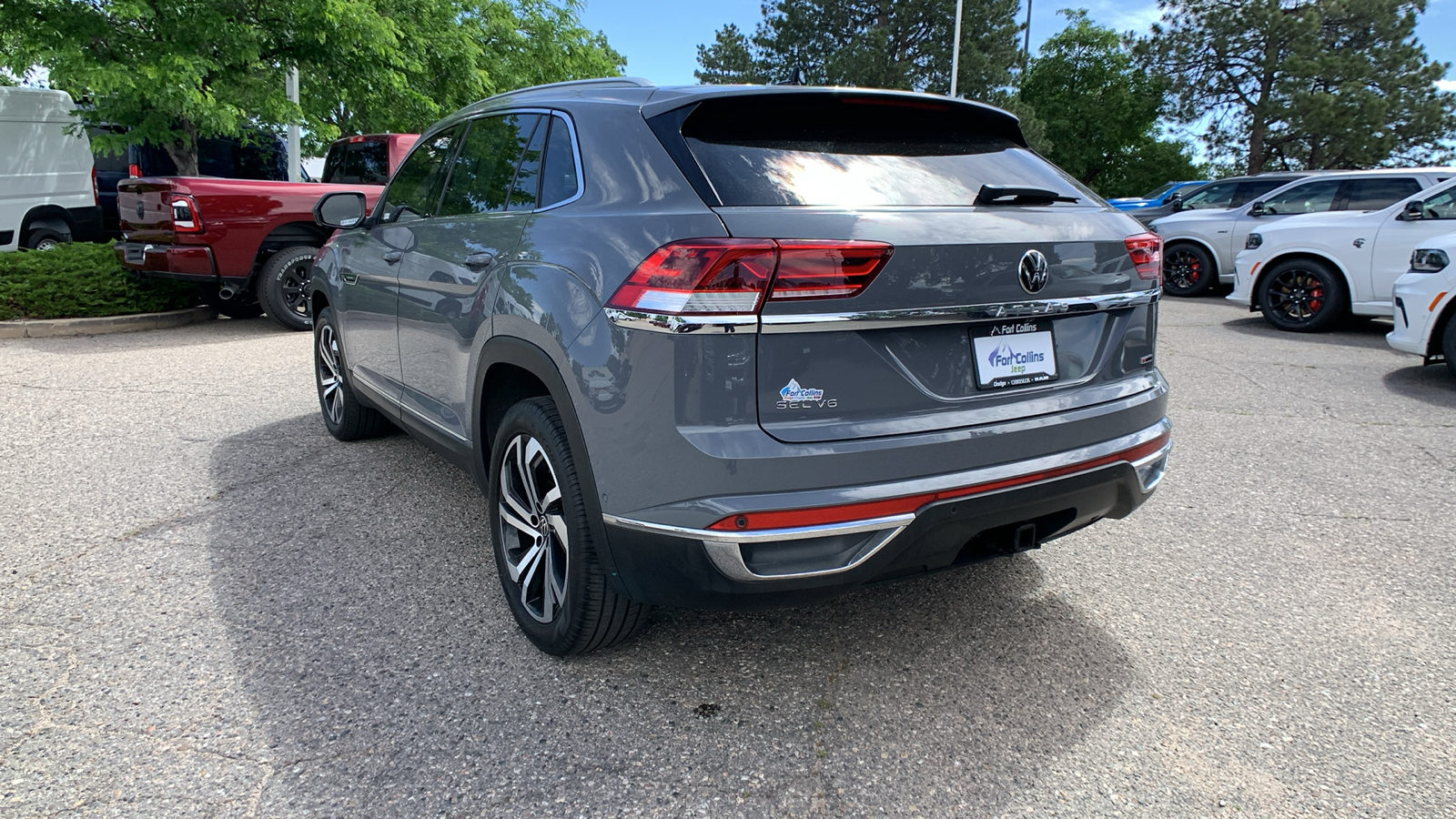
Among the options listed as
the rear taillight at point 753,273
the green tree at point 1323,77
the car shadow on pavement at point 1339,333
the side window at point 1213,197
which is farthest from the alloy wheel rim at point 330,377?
the green tree at point 1323,77

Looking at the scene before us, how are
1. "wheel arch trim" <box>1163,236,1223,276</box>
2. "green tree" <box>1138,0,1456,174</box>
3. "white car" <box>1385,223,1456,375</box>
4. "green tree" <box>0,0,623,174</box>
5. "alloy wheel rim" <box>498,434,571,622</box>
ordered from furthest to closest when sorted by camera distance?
"green tree" <box>1138,0,1456,174</box>, "wheel arch trim" <box>1163,236,1223,276</box>, "green tree" <box>0,0,623,174</box>, "white car" <box>1385,223,1456,375</box>, "alloy wheel rim" <box>498,434,571,622</box>

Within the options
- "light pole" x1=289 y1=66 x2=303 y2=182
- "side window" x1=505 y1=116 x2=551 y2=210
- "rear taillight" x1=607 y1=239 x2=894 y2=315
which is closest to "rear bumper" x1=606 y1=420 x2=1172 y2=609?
"rear taillight" x1=607 y1=239 x2=894 y2=315

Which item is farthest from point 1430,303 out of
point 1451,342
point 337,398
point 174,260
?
point 174,260

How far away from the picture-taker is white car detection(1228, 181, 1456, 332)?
29.5 feet

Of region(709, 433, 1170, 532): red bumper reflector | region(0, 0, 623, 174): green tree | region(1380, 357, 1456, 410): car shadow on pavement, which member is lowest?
region(1380, 357, 1456, 410): car shadow on pavement

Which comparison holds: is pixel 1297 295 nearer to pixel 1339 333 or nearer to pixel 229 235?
pixel 1339 333

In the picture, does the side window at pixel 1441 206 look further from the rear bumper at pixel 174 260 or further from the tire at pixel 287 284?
the rear bumper at pixel 174 260

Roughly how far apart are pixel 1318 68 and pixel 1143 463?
40.1m

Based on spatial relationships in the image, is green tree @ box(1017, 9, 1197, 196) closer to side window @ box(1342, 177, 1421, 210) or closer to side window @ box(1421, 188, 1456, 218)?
side window @ box(1342, 177, 1421, 210)

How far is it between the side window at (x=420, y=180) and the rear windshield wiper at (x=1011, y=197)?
7.27ft

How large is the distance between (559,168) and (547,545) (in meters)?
1.16

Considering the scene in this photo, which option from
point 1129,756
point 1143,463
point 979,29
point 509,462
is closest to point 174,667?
point 509,462

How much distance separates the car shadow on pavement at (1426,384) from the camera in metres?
6.78

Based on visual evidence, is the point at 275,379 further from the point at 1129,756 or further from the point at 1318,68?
the point at 1318,68
